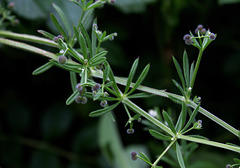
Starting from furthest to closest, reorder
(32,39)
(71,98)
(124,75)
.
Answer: (124,75)
(32,39)
(71,98)

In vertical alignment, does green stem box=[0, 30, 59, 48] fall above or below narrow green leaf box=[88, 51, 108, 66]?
above

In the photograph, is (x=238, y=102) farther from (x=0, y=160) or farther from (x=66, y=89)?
(x=0, y=160)

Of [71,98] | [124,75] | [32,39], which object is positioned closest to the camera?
[71,98]

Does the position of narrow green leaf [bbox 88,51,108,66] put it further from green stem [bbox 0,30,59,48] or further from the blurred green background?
the blurred green background

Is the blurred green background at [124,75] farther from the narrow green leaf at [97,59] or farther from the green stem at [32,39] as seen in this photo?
the narrow green leaf at [97,59]

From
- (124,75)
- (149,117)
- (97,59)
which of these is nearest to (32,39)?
(97,59)

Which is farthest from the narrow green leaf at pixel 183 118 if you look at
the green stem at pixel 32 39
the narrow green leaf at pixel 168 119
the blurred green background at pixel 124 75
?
the blurred green background at pixel 124 75

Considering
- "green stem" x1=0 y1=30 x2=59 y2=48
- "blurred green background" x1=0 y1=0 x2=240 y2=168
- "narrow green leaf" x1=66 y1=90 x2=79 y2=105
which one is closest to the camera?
"narrow green leaf" x1=66 y1=90 x2=79 y2=105

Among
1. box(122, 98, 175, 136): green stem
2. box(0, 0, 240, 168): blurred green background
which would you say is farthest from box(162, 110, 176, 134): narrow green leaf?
box(0, 0, 240, 168): blurred green background

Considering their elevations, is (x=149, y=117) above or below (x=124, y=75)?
below

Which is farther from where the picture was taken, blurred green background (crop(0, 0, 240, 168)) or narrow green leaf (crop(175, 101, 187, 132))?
blurred green background (crop(0, 0, 240, 168))

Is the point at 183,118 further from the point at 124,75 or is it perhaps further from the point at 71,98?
the point at 124,75
